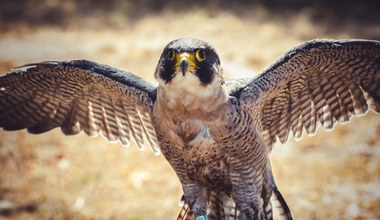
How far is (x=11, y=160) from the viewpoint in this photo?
8.48 meters

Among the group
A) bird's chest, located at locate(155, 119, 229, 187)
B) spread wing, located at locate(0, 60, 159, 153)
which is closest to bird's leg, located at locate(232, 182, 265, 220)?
bird's chest, located at locate(155, 119, 229, 187)

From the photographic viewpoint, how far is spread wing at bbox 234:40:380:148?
443cm

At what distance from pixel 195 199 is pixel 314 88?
1435mm

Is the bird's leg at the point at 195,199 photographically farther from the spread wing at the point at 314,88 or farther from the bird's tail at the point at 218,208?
the spread wing at the point at 314,88

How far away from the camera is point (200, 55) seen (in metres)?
3.77

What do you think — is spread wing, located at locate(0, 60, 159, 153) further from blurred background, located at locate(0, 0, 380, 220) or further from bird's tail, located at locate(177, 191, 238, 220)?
blurred background, located at locate(0, 0, 380, 220)

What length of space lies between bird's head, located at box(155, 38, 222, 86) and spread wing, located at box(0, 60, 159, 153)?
1300 mm

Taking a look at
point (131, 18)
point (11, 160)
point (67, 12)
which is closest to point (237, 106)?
point (11, 160)

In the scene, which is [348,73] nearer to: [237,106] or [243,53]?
[237,106]

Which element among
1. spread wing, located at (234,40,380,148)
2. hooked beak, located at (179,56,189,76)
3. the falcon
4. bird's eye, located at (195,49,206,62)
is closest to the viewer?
hooked beak, located at (179,56,189,76)

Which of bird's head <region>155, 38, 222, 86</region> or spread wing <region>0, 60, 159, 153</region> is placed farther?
spread wing <region>0, 60, 159, 153</region>

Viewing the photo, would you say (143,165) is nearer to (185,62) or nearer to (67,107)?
(67,107)

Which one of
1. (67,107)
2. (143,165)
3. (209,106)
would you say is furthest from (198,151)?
(143,165)

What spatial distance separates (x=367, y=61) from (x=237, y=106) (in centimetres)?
130
